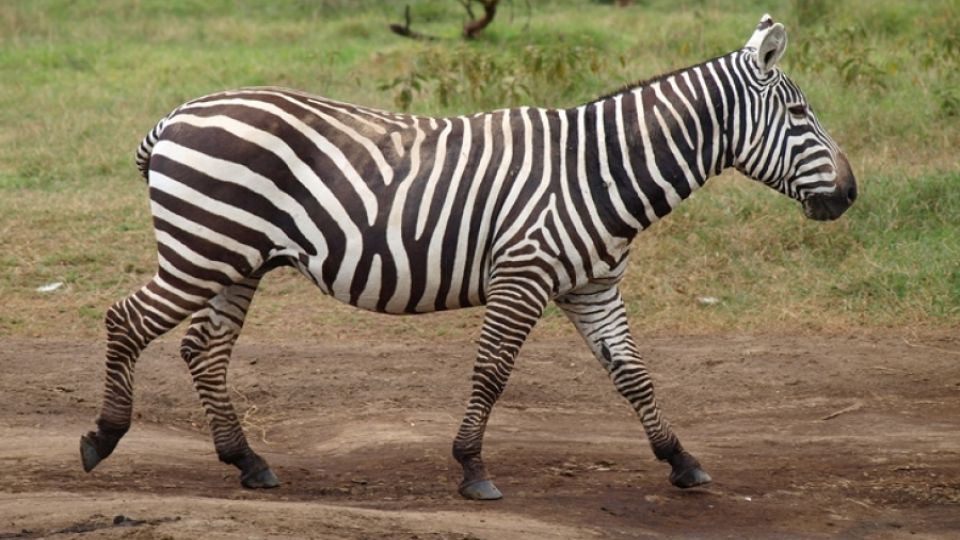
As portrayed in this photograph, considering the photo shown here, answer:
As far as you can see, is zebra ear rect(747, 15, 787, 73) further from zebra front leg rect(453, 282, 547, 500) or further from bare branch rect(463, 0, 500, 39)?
bare branch rect(463, 0, 500, 39)

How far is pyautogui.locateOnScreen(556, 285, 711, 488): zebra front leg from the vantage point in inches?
252

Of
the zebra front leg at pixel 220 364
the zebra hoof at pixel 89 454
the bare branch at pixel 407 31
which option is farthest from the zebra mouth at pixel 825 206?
the bare branch at pixel 407 31

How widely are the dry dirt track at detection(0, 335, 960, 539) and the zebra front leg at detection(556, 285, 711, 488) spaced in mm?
124

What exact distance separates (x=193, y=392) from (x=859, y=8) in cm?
1295

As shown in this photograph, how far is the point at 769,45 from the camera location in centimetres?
624

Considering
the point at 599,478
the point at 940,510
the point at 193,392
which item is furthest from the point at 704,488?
the point at 193,392

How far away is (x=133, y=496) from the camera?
5.80 meters

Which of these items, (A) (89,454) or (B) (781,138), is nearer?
(A) (89,454)

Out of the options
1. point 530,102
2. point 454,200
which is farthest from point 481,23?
point 454,200

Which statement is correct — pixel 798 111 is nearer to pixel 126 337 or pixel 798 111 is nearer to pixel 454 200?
pixel 454 200

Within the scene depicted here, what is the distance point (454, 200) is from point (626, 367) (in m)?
1.11

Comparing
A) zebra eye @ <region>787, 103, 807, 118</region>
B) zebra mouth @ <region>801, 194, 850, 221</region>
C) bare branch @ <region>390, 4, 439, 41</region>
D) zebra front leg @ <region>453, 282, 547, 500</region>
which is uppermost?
zebra eye @ <region>787, 103, 807, 118</region>

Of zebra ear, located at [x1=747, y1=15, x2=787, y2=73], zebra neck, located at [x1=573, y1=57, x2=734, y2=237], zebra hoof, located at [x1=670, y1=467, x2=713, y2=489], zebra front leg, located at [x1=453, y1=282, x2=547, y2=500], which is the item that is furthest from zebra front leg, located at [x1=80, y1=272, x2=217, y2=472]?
zebra ear, located at [x1=747, y1=15, x2=787, y2=73]

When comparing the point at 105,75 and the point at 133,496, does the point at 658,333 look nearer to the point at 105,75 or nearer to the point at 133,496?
the point at 133,496
